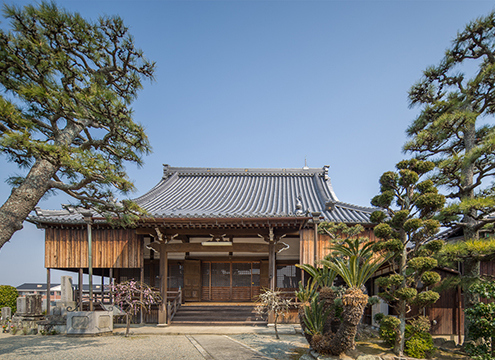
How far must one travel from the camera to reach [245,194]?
17391mm

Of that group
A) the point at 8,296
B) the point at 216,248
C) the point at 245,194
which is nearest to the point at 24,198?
the point at 216,248

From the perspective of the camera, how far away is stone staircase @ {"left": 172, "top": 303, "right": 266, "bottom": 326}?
1223 centimetres

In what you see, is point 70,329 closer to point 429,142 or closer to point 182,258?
point 182,258

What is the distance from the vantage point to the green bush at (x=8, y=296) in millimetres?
14806

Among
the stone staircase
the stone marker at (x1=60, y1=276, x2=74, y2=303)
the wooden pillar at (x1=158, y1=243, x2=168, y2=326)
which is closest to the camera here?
the wooden pillar at (x1=158, y1=243, x2=168, y2=326)

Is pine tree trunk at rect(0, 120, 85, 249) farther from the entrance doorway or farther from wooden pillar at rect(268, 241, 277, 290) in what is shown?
the entrance doorway

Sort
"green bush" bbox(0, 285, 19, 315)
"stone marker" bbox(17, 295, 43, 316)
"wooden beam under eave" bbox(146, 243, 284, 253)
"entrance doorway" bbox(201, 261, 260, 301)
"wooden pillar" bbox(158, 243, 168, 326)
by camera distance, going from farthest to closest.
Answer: "entrance doorway" bbox(201, 261, 260, 301)
"green bush" bbox(0, 285, 19, 315)
"stone marker" bbox(17, 295, 43, 316)
"wooden beam under eave" bbox(146, 243, 284, 253)
"wooden pillar" bbox(158, 243, 168, 326)

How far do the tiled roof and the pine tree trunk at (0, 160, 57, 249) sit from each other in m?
5.07

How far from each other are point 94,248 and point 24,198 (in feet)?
21.3

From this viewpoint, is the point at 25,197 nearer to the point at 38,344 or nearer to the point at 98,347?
the point at 98,347

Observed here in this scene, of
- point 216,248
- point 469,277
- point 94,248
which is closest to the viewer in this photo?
point 469,277

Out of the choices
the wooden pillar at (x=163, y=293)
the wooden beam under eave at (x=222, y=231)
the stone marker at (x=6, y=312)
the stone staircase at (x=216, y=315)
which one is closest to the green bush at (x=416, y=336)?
the wooden beam under eave at (x=222, y=231)

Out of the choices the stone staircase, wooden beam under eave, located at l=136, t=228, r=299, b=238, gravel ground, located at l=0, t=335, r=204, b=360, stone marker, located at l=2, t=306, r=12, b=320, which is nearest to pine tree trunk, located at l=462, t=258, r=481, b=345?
wooden beam under eave, located at l=136, t=228, r=299, b=238

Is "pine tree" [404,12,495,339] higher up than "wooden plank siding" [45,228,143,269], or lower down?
higher up
